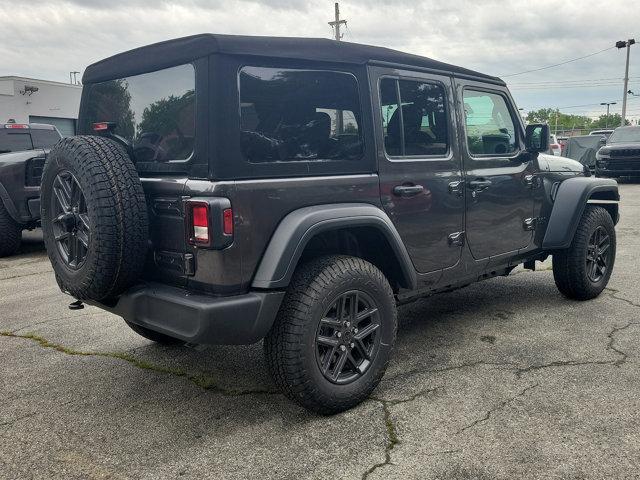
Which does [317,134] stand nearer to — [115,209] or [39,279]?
[115,209]

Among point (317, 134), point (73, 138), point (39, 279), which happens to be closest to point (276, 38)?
point (317, 134)

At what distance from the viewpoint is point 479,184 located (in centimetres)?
388

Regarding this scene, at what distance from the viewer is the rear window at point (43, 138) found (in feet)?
29.4

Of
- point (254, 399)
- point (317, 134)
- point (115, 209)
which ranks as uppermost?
point (317, 134)

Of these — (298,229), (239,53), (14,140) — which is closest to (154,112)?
(239,53)

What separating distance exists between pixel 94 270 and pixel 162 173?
0.57 meters

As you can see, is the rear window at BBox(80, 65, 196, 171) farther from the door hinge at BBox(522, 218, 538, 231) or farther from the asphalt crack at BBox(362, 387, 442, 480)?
the door hinge at BBox(522, 218, 538, 231)

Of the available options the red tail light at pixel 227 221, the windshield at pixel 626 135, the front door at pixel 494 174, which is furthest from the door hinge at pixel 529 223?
the windshield at pixel 626 135

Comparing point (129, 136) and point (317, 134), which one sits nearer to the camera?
point (317, 134)

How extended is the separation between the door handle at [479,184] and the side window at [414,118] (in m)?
0.31

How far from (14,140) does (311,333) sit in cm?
773

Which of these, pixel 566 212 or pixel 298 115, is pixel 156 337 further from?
pixel 566 212

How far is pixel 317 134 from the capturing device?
119 inches

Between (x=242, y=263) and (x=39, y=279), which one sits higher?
(x=242, y=263)
